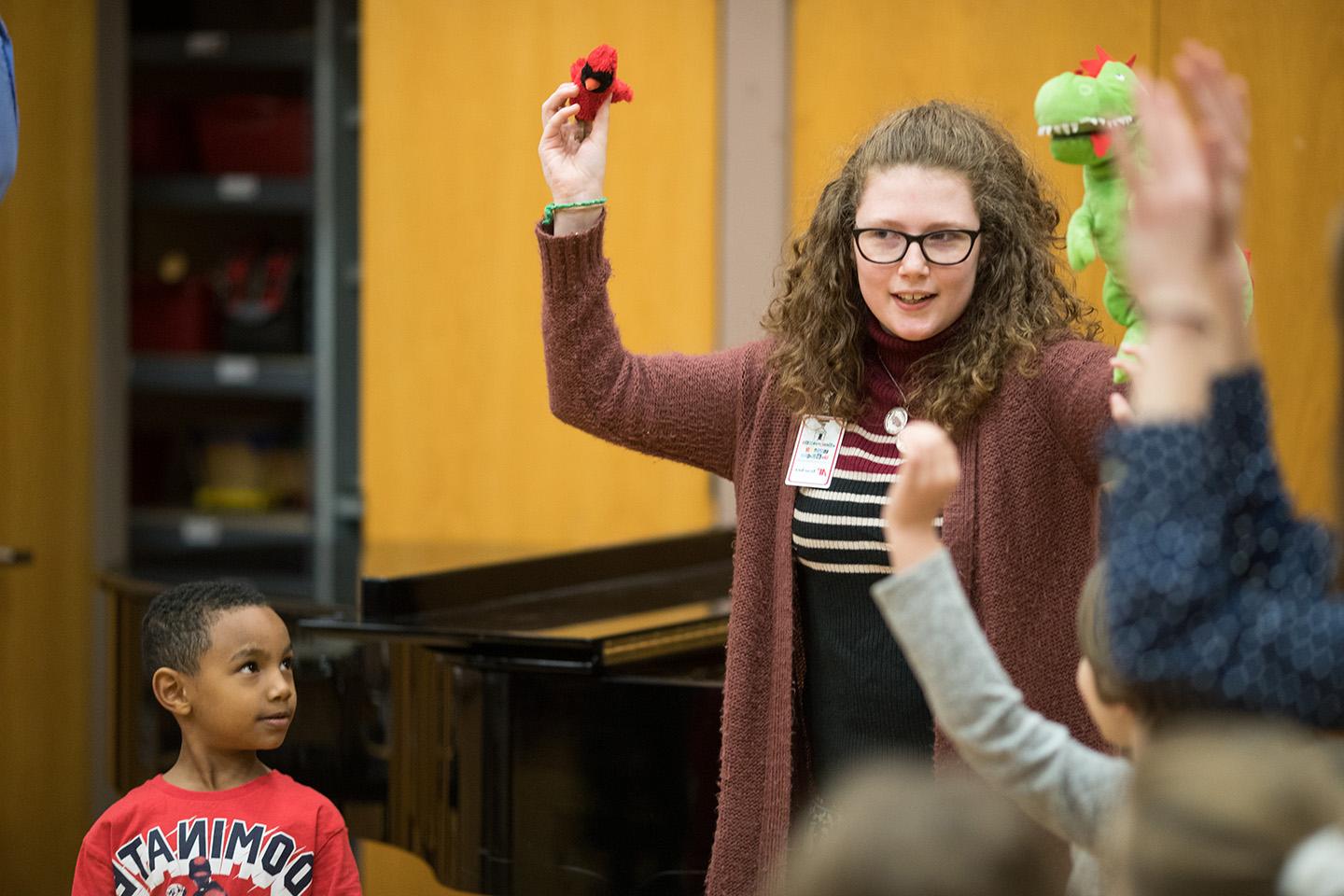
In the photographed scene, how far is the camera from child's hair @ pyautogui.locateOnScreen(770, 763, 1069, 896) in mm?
942

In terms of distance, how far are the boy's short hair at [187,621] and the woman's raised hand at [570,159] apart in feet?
2.06

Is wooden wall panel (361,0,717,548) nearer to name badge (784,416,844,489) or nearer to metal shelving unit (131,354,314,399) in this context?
metal shelving unit (131,354,314,399)

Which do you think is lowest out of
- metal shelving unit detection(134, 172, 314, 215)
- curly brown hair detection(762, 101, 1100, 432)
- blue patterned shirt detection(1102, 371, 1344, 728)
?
blue patterned shirt detection(1102, 371, 1344, 728)

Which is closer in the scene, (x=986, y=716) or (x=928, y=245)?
(x=986, y=716)

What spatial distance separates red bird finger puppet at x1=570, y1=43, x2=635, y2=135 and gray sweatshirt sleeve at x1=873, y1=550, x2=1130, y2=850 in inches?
32.1

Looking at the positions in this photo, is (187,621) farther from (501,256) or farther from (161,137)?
(161,137)

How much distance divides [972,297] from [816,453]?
26cm

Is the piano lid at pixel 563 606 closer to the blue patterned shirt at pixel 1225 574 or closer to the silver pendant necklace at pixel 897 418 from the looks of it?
the silver pendant necklace at pixel 897 418

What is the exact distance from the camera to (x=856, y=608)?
5.95 feet

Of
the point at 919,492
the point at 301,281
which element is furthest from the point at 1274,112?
the point at 301,281

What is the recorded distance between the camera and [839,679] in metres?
1.83

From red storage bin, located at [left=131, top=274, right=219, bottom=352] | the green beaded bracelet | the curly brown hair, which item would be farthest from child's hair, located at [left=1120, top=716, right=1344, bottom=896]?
red storage bin, located at [left=131, top=274, right=219, bottom=352]

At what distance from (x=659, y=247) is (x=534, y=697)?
5.62ft

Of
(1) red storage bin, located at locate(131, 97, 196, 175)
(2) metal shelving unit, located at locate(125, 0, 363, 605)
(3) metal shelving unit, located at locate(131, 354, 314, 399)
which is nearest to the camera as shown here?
(2) metal shelving unit, located at locate(125, 0, 363, 605)
